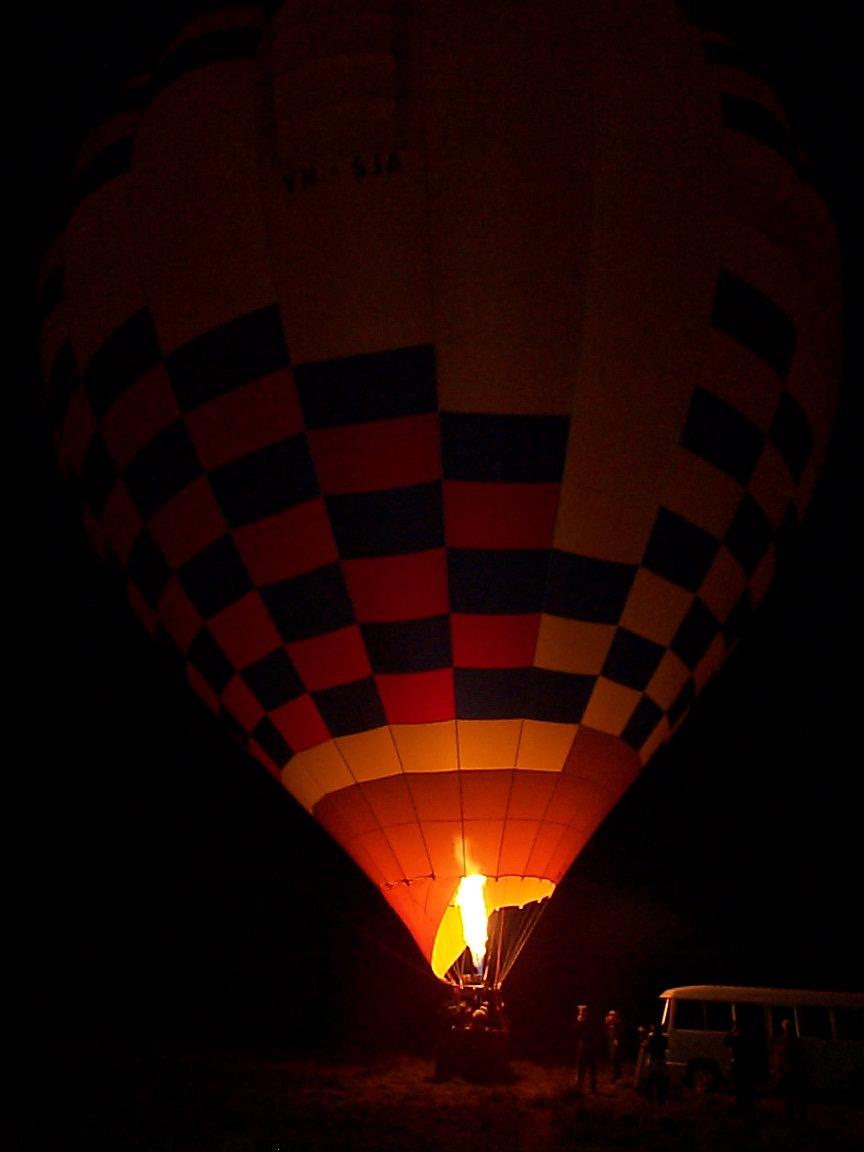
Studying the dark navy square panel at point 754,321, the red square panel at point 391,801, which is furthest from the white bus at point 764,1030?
the dark navy square panel at point 754,321

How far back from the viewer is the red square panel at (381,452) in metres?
4.50

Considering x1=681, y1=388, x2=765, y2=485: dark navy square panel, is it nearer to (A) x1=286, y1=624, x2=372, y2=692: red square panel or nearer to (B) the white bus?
(A) x1=286, y1=624, x2=372, y2=692: red square panel

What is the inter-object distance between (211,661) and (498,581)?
58.1 inches

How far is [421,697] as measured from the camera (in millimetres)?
4617

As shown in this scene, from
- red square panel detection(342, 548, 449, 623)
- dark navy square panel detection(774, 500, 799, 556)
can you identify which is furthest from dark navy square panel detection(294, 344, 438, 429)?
dark navy square panel detection(774, 500, 799, 556)

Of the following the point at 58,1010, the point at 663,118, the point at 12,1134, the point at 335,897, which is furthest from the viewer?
the point at 335,897

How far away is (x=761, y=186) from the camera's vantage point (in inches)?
186

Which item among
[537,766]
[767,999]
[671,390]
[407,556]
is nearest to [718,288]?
[671,390]

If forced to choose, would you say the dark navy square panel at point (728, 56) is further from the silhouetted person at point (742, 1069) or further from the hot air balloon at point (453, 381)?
the silhouetted person at point (742, 1069)

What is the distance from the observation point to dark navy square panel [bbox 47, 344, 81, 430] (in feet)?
17.0

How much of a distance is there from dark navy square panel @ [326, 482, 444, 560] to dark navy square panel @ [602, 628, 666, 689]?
0.94m

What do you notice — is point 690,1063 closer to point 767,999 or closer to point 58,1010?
point 767,999

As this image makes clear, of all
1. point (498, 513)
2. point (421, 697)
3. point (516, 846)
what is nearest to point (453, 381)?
point (498, 513)

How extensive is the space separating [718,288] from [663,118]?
0.75m
